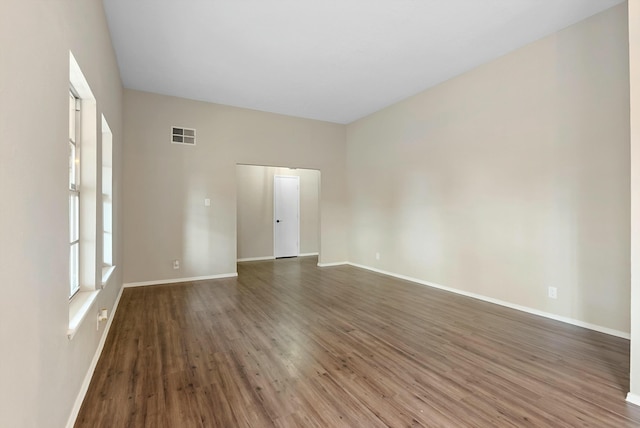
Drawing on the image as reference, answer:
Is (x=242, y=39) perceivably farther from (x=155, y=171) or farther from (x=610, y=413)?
(x=610, y=413)

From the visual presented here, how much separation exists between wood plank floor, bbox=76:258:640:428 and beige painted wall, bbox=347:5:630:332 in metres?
0.49

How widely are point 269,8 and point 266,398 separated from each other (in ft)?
10.4

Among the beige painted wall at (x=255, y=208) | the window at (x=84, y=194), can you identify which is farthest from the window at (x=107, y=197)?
the beige painted wall at (x=255, y=208)

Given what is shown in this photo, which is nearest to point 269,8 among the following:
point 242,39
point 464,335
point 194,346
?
point 242,39

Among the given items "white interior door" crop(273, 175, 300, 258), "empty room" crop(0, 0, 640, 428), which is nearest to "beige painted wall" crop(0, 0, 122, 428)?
"empty room" crop(0, 0, 640, 428)

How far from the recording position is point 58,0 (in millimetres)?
1428

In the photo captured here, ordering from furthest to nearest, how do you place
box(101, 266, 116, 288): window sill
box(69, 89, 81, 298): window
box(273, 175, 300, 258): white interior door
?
box(273, 175, 300, 258): white interior door
box(101, 266, 116, 288): window sill
box(69, 89, 81, 298): window

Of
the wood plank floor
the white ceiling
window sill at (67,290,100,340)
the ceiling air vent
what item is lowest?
the wood plank floor

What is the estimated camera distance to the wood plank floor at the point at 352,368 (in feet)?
5.68

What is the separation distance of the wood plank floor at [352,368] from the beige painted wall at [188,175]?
4.04 ft

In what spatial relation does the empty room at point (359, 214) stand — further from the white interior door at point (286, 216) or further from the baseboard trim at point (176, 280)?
the white interior door at point (286, 216)

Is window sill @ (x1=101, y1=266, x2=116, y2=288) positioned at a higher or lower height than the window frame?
lower

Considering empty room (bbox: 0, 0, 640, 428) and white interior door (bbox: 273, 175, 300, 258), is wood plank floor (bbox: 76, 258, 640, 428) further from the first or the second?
white interior door (bbox: 273, 175, 300, 258)

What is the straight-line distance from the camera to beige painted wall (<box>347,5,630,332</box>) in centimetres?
280
